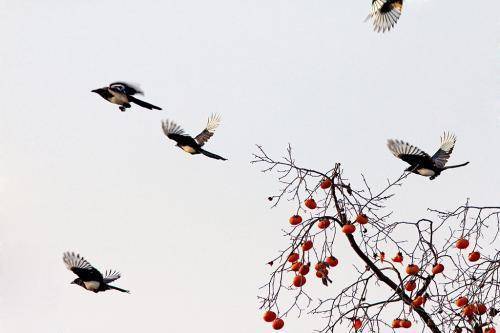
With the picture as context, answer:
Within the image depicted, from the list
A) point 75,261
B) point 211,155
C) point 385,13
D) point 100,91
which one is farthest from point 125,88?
point 385,13

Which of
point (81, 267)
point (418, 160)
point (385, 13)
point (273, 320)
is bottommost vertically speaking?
point (273, 320)

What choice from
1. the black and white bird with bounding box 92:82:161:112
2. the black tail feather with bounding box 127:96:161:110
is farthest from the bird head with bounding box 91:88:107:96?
the black tail feather with bounding box 127:96:161:110

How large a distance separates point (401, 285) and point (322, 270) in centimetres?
63

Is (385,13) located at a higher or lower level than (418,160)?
higher

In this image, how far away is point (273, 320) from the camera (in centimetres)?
566

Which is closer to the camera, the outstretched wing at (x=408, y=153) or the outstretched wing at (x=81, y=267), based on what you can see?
the outstretched wing at (x=408, y=153)

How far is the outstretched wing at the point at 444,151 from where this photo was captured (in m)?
6.62

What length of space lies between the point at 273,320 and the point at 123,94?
284 cm

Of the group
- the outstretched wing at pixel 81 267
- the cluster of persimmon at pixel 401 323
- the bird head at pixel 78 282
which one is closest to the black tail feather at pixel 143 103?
the outstretched wing at pixel 81 267

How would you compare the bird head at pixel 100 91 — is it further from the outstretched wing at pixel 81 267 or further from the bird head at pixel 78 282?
the bird head at pixel 78 282

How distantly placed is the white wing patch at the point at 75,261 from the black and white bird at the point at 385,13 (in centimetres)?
376

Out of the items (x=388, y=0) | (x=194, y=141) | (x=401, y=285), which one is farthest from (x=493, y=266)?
(x=194, y=141)

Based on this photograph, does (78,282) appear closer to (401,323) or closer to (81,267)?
(81,267)

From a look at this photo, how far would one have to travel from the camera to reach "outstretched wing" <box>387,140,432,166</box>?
20.7ft
